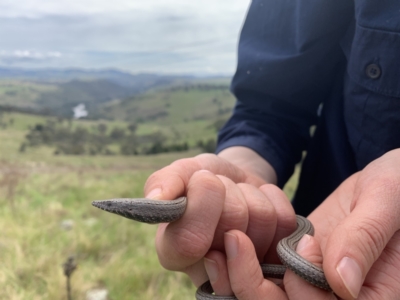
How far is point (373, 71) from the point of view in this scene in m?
2.32

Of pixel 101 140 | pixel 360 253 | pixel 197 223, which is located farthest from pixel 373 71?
pixel 101 140

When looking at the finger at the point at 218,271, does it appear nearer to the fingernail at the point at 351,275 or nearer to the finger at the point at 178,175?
the finger at the point at 178,175

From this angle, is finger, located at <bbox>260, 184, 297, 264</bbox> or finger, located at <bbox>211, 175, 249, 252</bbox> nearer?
finger, located at <bbox>211, 175, 249, 252</bbox>

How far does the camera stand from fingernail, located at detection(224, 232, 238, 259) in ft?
6.57

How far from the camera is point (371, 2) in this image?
2.20m

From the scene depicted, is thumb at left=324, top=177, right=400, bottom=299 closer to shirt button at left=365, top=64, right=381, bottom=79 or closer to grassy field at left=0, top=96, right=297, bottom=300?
shirt button at left=365, top=64, right=381, bottom=79

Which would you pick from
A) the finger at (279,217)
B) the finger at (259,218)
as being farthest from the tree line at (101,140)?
the finger at (259,218)

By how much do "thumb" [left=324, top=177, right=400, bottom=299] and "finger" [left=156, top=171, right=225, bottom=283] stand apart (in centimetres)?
65

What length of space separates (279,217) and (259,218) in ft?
0.86

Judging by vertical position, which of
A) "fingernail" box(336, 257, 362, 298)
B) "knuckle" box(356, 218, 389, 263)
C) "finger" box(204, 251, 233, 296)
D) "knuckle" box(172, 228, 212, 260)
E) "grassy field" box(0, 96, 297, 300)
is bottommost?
"grassy field" box(0, 96, 297, 300)

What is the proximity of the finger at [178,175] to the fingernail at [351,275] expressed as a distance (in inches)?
39.1

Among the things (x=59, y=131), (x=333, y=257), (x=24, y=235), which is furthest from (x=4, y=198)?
(x=59, y=131)

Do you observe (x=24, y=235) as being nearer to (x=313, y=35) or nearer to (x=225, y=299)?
(x=225, y=299)

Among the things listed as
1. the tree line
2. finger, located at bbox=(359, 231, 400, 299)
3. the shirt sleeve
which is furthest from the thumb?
the tree line
